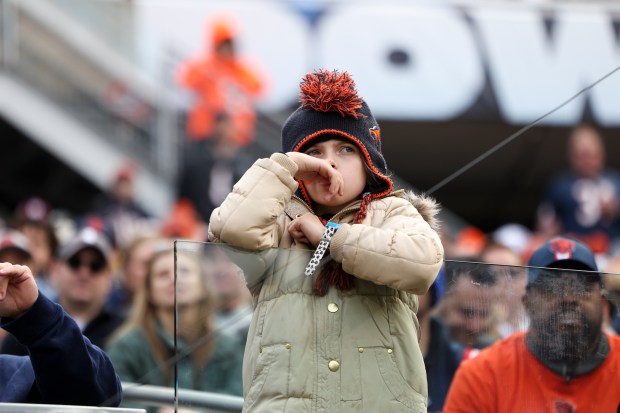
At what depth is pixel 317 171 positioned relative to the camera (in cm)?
325

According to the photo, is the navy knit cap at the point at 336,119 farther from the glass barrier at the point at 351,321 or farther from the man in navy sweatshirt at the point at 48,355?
the man in navy sweatshirt at the point at 48,355

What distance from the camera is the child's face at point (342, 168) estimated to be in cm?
331

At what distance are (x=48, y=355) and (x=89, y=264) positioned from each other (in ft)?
11.4

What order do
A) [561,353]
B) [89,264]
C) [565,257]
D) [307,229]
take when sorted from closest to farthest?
[307,229] → [561,353] → [565,257] → [89,264]

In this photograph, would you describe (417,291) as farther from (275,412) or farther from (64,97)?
(64,97)

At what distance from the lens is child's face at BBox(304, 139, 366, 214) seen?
331cm

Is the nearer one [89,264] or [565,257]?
[565,257]

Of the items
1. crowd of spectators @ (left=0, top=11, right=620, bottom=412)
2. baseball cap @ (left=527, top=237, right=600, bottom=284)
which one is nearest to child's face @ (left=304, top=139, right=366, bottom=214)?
crowd of spectators @ (left=0, top=11, right=620, bottom=412)

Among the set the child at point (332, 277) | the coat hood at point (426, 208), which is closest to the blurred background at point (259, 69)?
the coat hood at point (426, 208)

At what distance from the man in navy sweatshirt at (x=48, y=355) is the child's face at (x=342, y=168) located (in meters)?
0.67

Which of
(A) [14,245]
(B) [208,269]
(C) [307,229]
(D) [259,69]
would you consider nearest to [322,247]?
(C) [307,229]

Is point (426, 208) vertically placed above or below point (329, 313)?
above

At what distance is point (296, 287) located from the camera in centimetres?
321

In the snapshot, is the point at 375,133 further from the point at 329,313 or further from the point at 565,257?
the point at 565,257
